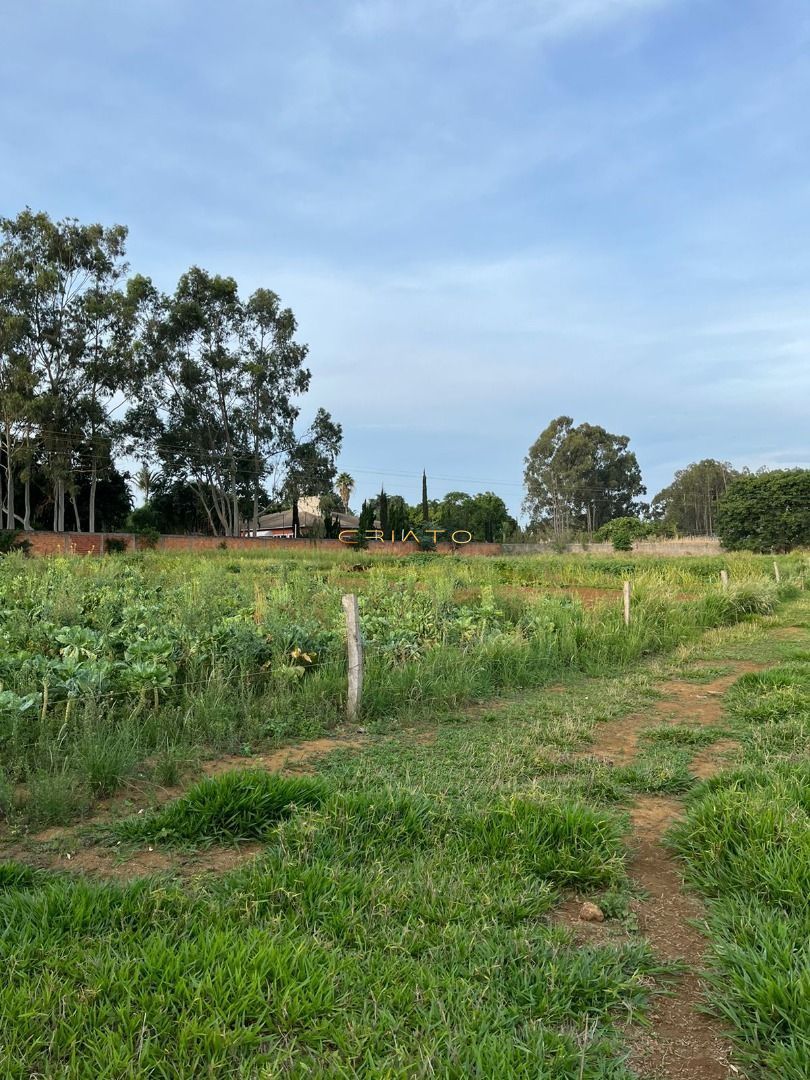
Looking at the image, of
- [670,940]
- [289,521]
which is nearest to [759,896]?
[670,940]

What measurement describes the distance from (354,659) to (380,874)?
9.72ft

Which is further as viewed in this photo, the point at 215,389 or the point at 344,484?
the point at 344,484

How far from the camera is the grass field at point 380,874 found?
1865mm

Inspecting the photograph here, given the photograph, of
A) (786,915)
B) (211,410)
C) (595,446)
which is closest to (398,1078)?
(786,915)

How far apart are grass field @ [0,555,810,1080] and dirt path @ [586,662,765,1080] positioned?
0.01 meters

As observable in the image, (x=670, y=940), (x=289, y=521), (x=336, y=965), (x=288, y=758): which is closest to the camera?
(x=336, y=965)

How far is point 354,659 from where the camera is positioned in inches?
221

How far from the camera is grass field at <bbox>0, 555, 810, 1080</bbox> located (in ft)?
6.12

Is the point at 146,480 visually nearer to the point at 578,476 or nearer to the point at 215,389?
the point at 215,389

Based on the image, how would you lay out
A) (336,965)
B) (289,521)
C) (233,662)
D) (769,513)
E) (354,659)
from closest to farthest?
(336,965) < (354,659) < (233,662) < (769,513) < (289,521)

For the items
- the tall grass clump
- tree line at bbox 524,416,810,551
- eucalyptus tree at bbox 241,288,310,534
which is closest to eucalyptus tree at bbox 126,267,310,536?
eucalyptus tree at bbox 241,288,310,534

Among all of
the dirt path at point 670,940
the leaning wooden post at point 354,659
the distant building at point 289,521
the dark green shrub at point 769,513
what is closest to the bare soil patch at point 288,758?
the leaning wooden post at point 354,659

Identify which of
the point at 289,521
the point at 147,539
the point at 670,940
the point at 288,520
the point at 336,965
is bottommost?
the point at 670,940

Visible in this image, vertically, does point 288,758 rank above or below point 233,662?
below
